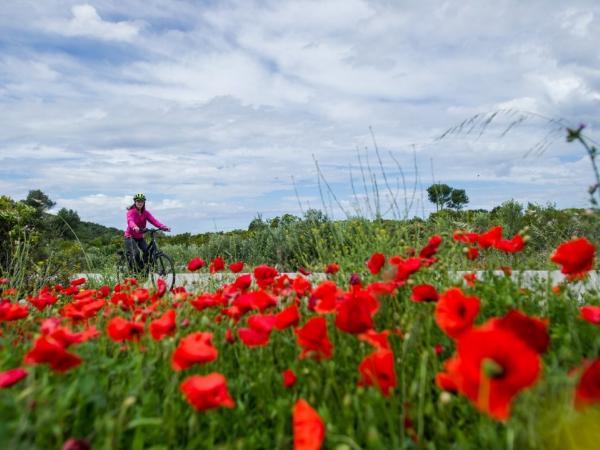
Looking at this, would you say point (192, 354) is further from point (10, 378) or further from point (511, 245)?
point (511, 245)

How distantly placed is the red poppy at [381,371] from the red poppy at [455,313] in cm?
20

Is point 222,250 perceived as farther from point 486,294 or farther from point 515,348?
point 515,348

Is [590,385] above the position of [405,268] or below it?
below

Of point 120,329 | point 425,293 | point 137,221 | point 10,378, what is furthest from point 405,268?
point 137,221

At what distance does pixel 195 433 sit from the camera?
1.99 metres

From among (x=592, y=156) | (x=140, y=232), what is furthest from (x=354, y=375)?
(x=140, y=232)

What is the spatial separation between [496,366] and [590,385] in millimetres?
265

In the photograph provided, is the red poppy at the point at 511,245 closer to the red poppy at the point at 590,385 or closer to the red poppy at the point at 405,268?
the red poppy at the point at 405,268

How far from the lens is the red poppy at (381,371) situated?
5.49ft

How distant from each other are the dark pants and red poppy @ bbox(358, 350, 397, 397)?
27.0 feet

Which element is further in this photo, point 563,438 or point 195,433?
point 195,433

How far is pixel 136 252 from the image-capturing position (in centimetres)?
985

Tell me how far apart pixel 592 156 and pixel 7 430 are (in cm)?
282

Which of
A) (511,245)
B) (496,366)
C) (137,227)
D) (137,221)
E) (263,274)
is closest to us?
(496,366)
